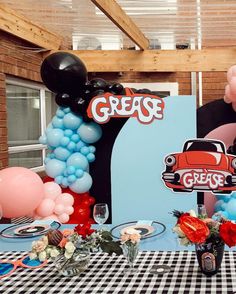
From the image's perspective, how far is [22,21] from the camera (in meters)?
5.22

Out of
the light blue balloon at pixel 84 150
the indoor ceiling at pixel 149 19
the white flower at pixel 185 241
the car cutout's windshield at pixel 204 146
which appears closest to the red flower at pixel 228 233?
the white flower at pixel 185 241

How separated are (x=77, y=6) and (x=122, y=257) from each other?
308 cm

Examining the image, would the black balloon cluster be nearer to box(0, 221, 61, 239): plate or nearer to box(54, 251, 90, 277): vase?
box(0, 221, 61, 239): plate

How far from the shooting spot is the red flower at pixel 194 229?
154 centimetres

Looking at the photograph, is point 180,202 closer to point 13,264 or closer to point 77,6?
point 13,264

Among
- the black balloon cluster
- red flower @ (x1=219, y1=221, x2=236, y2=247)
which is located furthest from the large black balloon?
red flower @ (x1=219, y1=221, x2=236, y2=247)

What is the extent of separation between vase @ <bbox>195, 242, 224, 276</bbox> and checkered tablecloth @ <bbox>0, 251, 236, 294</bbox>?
0.03 meters

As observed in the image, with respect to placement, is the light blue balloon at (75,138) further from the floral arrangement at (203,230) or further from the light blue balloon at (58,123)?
the floral arrangement at (203,230)

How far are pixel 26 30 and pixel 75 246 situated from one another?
4.33m

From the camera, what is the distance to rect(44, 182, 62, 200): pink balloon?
3473mm

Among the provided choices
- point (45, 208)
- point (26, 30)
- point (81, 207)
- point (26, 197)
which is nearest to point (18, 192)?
point (26, 197)

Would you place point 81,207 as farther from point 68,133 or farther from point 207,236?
point 207,236

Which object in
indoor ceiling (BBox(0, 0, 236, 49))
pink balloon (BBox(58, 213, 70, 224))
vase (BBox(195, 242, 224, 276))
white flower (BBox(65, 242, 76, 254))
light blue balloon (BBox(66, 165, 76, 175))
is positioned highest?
indoor ceiling (BBox(0, 0, 236, 49))

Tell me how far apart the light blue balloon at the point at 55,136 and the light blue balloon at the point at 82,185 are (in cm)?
38
